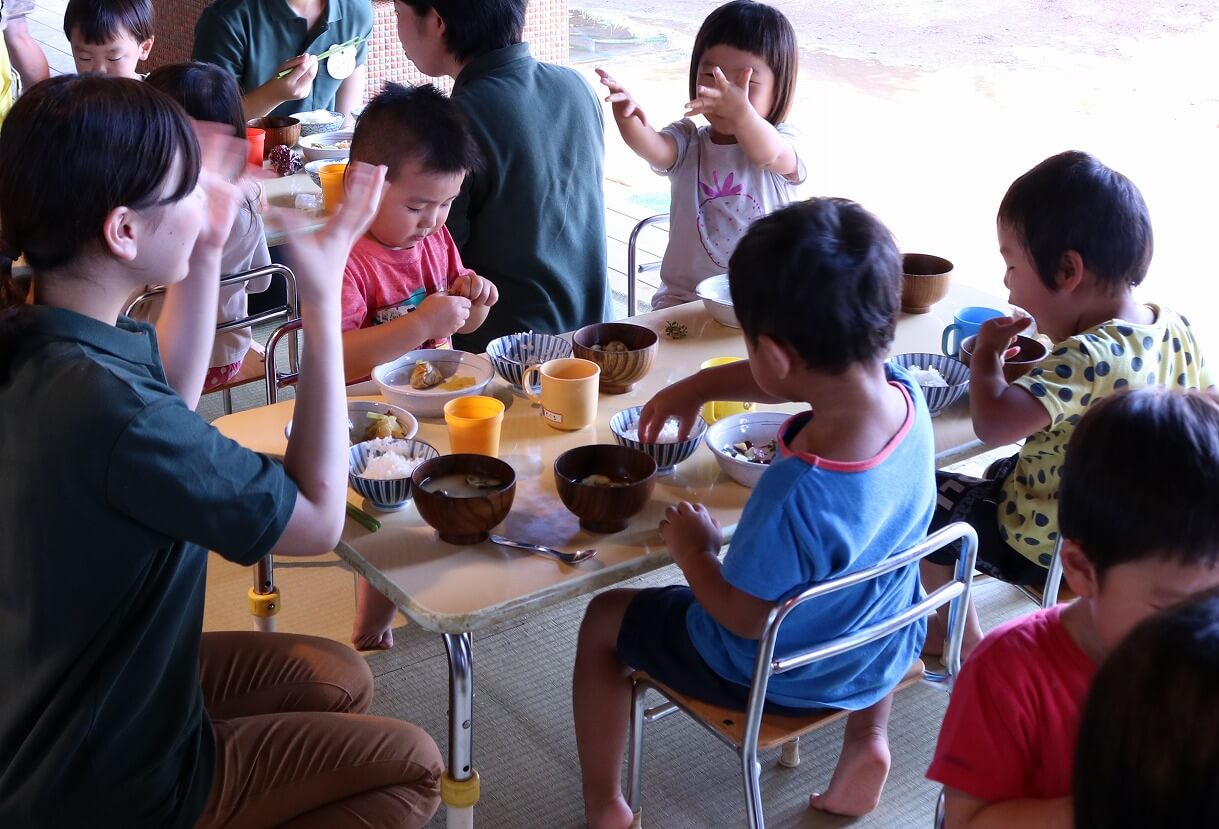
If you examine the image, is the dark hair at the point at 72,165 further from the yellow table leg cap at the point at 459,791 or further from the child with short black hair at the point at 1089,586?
the child with short black hair at the point at 1089,586

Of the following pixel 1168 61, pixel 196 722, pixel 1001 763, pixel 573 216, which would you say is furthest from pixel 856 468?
pixel 1168 61

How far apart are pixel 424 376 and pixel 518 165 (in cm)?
68

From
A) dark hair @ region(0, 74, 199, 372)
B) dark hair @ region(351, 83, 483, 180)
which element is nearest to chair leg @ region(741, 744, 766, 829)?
dark hair @ region(0, 74, 199, 372)

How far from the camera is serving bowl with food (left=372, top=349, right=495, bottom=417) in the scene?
192 centimetres

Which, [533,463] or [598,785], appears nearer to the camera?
[533,463]

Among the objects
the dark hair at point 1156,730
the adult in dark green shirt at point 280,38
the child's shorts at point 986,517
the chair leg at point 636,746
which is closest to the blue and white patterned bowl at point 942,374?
the child's shorts at point 986,517

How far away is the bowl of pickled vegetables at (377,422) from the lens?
5.88 ft

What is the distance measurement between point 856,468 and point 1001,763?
1.32 feet

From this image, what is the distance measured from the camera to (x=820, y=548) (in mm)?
1467

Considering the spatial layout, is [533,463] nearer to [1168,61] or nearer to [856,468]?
[856,468]

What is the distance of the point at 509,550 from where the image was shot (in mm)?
1557

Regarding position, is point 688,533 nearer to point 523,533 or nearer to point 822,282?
point 523,533

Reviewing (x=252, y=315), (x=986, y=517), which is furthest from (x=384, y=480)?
(x=252, y=315)

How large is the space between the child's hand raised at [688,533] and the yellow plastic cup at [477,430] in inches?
11.8
